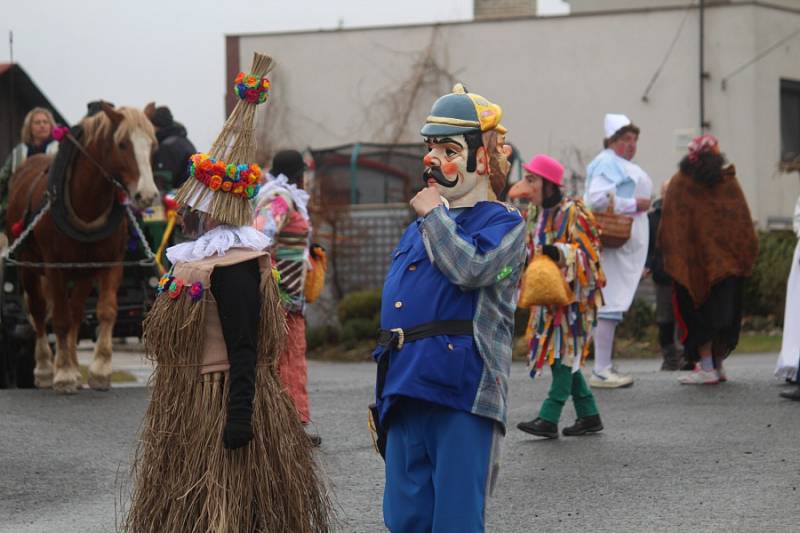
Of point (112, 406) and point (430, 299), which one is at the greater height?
point (430, 299)

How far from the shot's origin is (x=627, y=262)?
12281mm

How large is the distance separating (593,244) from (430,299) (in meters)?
4.84

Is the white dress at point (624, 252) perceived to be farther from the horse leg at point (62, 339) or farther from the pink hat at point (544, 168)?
the horse leg at point (62, 339)

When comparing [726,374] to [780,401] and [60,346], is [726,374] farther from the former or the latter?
[60,346]

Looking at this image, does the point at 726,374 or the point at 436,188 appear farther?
the point at 726,374

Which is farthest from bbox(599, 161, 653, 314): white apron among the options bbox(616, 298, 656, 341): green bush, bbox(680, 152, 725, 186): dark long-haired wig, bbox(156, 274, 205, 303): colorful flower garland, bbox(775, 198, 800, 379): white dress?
bbox(616, 298, 656, 341): green bush

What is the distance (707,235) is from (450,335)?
7701 millimetres

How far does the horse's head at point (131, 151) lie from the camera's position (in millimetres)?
11555

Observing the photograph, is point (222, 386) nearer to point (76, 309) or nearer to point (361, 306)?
point (76, 309)

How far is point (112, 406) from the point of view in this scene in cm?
1104

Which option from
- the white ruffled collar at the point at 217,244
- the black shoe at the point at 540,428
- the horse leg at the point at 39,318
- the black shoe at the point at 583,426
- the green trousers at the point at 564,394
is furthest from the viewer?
the horse leg at the point at 39,318

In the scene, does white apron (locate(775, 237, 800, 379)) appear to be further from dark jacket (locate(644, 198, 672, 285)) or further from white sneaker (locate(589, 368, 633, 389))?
→ dark jacket (locate(644, 198, 672, 285))

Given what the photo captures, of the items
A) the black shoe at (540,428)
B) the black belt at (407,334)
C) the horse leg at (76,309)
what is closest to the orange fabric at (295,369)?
the black shoe at (540,428)

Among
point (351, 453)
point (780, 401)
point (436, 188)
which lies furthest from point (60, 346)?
point (436, 188)
